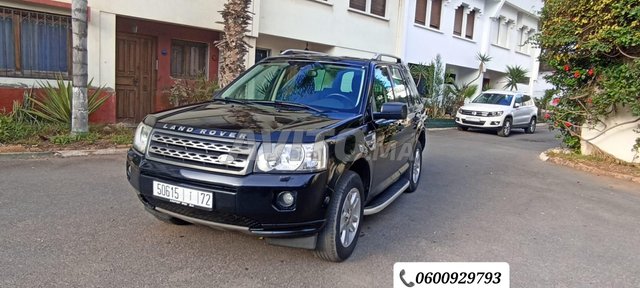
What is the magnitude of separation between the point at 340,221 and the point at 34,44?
7.92 m

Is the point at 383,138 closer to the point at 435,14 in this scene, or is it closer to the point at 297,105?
the point at 297,105

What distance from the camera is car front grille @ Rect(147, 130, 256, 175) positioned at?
121 inches

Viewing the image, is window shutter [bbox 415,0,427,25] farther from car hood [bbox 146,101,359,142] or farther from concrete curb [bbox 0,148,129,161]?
car hood [bbox 146,101,359,142]

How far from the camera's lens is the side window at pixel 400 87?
5.20m

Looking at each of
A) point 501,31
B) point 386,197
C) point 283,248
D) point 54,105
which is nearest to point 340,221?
point 283,248

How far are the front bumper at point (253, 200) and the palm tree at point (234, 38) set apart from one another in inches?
245

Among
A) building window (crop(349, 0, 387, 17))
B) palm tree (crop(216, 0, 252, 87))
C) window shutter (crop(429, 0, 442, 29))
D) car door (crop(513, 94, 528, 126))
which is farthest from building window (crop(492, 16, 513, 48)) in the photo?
palm tree (crop(216, 0, 252, 87))

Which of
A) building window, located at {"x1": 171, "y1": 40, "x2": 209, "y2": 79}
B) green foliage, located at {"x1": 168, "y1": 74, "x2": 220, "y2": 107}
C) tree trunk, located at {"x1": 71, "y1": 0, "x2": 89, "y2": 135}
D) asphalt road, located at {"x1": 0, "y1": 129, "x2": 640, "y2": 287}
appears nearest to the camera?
asphalt road, located at {"x1": 0, "y1": 129, "x2": 640, "y2": 287}

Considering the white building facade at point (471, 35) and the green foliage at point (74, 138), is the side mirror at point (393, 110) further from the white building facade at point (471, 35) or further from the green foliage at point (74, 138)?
the white building facade at point (471, 35)

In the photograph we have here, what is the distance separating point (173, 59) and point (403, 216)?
8.32 m

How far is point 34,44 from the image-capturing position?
8352 mm

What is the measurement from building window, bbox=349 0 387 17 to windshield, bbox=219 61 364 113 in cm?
1057

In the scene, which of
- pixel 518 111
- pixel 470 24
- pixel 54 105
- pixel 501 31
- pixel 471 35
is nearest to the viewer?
pixel 54 105

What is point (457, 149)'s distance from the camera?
35.2ft
